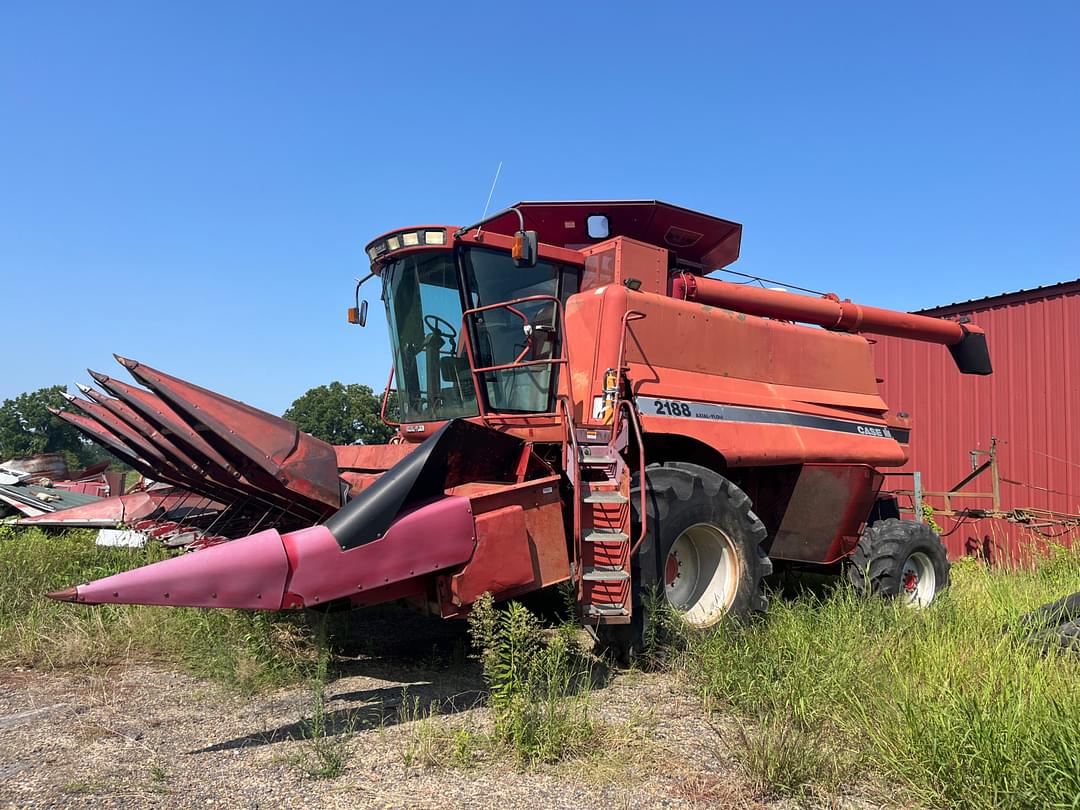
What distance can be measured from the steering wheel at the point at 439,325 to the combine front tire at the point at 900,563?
3.26m

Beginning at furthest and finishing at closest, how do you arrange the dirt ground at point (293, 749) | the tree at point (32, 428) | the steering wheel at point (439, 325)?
the tree at point (32, 428) < the steering wheel at point (439, 325) < the dirt ground at point (293, 749)

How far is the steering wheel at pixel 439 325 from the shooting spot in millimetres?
5277

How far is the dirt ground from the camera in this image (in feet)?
8.83

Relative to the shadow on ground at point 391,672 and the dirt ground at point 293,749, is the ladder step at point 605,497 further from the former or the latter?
the shadow on ground at point 391,672

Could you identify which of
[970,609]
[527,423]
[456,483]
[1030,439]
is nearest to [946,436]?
[1030,439]

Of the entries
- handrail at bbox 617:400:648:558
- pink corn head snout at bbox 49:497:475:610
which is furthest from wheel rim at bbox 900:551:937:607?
pink corn head snout at bbox 49:497:475:610

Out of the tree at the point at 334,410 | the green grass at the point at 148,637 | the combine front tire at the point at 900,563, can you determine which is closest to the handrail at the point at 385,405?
the green grass at the point at 148,637

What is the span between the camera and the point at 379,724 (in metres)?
3.41

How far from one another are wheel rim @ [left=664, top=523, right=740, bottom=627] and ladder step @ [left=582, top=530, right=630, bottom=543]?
0.75 meters

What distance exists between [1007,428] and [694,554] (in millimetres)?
6331

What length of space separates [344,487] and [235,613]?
3.21 feet

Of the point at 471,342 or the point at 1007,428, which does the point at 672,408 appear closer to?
the point at 471,342

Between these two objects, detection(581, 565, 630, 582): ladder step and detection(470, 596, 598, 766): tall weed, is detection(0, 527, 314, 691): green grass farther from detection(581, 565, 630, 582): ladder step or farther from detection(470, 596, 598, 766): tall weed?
detection(581, 565, 630, 582): ladder step

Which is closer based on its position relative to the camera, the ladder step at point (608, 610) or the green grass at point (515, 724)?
the green grass at point (515, 724)
